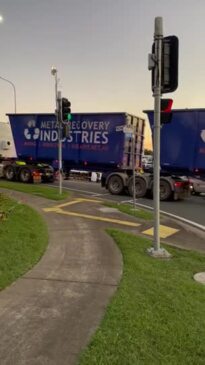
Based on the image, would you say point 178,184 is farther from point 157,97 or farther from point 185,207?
point 157,97

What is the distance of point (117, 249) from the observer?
303 inches

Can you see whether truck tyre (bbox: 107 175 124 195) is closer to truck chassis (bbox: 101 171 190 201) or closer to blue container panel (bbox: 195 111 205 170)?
truck chassis (bbox: 101 171 190 201)

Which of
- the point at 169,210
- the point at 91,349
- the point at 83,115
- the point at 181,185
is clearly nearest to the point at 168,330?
the point at 91,349

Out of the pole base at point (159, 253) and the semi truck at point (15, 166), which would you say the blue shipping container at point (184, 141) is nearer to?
the semi truck at point (15, 166)

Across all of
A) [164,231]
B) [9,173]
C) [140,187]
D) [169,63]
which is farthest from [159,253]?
[9,173]

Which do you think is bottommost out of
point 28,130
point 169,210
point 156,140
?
point 169,210

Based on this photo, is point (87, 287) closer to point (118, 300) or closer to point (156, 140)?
point (118, 300)

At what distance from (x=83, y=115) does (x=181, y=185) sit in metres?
6.37

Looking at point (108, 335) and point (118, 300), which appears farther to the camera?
point (118, 300)

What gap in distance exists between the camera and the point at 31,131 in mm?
23344

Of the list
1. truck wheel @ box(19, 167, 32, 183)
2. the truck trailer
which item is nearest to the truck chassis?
the truck trailer

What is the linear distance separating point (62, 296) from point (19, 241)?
2.65 m

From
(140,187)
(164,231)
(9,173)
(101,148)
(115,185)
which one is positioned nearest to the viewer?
(164,231)

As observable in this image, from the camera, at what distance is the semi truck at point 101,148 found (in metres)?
18.6
